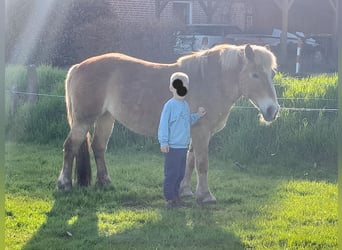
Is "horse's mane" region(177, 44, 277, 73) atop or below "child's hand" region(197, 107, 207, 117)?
atop

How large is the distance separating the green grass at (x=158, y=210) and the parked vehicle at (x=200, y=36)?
2685 mm

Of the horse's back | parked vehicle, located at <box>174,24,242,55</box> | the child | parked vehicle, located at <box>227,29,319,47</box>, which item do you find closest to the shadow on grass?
the child

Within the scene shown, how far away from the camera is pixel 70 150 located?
4.89 metres

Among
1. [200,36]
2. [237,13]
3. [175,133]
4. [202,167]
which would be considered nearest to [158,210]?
[202,167]

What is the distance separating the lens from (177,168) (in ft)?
13.3

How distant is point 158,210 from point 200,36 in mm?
6630

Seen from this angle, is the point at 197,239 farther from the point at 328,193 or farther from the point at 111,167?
the point at 111,167

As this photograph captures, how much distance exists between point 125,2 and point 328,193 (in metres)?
2.78

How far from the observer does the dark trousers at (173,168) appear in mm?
4027

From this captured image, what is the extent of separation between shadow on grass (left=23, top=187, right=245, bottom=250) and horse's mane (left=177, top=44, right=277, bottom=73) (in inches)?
42.2

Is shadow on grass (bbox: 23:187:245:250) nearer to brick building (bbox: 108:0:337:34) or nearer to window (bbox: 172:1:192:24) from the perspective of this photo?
brick building (bbox: 108:0:337:34)

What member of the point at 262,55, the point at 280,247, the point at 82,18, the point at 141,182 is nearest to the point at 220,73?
the point at 262,55

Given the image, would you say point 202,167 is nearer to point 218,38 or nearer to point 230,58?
point 230,58

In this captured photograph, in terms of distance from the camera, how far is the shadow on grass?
135 inches
